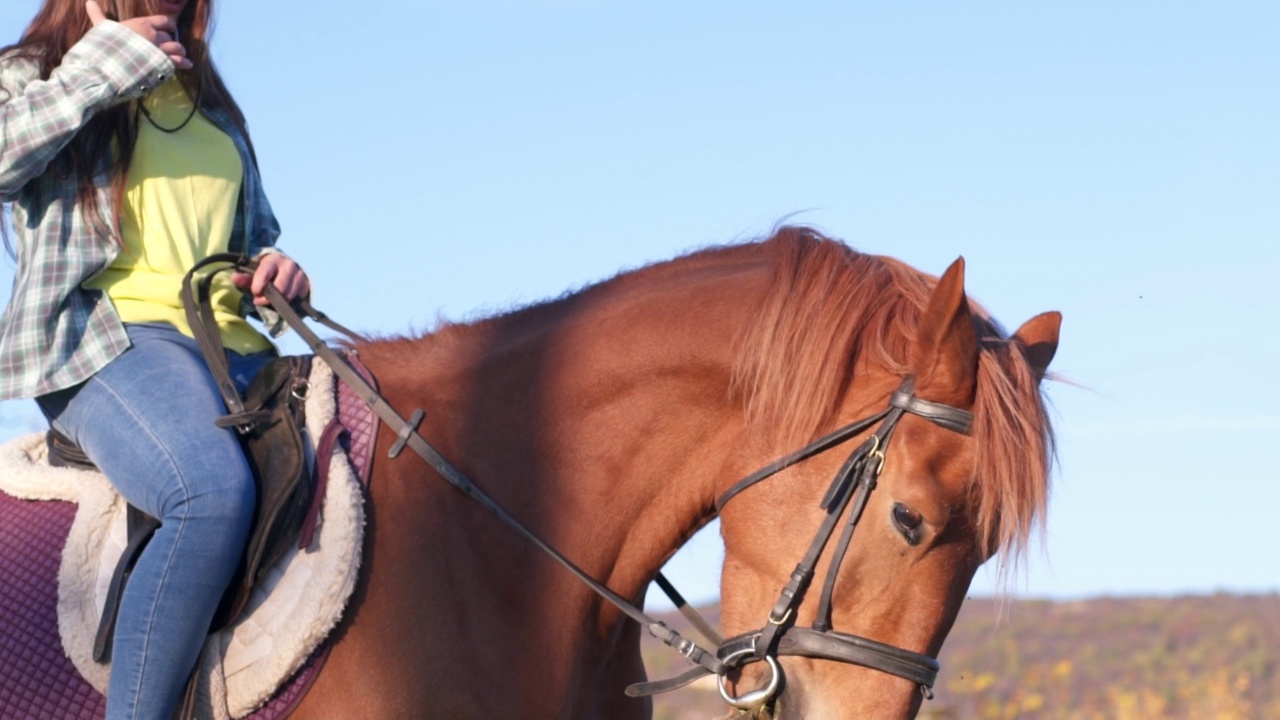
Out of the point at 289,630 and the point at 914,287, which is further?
the point at 914,287

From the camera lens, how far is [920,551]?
321 centimetres

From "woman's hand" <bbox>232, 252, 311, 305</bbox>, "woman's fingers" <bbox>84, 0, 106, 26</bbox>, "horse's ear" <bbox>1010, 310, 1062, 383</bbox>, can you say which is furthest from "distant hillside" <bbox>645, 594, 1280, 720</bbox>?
"woman's fingers" <bbox>84, 0, 106, 26</bbox>

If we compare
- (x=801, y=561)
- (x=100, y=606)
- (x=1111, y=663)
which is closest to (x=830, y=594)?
(x=801, y=561)

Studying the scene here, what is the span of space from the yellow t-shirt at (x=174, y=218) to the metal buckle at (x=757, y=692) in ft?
5.31

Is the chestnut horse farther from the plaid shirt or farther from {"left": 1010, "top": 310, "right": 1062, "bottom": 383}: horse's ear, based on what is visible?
the plaid shirt

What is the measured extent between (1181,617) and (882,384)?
9667 millimetres

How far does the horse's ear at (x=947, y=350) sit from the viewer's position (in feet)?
10.8

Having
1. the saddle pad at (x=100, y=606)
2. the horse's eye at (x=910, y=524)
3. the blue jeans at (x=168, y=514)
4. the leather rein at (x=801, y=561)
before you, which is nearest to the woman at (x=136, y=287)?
the blue jeans at (x=168, y=514)

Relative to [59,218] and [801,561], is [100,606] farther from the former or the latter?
[801,561]

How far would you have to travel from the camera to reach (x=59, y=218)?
11.4ft

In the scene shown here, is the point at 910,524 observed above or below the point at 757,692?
above

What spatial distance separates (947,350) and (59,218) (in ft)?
7.57

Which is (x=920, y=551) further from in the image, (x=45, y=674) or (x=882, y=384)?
(x=45, y=674)

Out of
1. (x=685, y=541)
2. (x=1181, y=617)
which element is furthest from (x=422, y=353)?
(x=1181, y=617)
